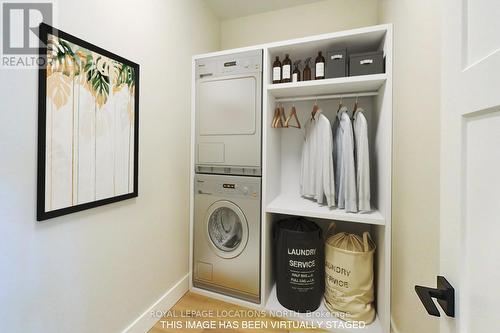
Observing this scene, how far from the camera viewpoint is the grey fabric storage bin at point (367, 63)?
1.62m

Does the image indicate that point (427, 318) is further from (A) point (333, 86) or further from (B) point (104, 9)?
(B) point (104, 9)

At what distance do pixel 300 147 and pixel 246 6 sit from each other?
1.52m

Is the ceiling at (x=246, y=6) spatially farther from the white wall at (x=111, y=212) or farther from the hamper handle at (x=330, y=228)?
the hamper handle at (x=330, y=228)

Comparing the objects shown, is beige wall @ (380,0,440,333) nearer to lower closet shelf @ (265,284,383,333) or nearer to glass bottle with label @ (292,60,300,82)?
lower closet shelf @ (265,284,383,333)

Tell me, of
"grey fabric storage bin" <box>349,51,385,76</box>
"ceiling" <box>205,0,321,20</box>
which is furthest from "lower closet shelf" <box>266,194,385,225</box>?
"ceiling" <box>205,0,321,20</box>

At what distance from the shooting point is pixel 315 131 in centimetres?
192

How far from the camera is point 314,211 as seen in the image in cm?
176

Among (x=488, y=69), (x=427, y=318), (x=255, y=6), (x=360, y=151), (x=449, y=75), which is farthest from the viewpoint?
(x=255, y=6)

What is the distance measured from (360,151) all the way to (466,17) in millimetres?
1190

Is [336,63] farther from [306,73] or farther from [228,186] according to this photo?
[228,186]

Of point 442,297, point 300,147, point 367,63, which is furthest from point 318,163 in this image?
point 442,297

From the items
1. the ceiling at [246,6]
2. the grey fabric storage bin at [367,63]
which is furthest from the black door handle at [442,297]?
the ceiling at [246,6]

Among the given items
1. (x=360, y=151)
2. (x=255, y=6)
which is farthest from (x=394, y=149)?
(x=255, y=6)

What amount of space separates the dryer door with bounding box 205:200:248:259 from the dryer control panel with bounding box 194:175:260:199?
0.31 ft
